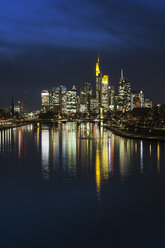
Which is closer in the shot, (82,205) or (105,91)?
(82,205)

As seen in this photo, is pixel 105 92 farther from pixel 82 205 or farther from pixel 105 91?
pixel 82 205

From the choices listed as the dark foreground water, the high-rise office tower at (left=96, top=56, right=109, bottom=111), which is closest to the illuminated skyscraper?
the high-rise office tower at (left=96, top=56, right=109, bottom=111)

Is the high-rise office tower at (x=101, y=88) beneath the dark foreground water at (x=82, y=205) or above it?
above

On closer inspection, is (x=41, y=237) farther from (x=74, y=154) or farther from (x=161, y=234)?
(x=74, y=154)

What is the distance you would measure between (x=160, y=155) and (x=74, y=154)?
5.42 m

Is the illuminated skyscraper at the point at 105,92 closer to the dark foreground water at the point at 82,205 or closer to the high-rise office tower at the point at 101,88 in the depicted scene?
the high-rise office tower at the point at 101,88

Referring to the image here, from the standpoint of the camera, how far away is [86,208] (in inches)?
414

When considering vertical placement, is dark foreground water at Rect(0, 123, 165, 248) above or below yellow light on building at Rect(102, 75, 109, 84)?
below

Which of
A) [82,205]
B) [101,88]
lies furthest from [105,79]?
[82,205]

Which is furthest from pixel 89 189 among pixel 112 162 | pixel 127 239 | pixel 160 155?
pixel 160 155

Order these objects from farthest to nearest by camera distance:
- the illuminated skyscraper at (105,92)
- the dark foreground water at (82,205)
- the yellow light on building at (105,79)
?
the yellow light on building at (105,79) < the illuminated skyscraper at (105,92) < the dark foreground water at (82,205)

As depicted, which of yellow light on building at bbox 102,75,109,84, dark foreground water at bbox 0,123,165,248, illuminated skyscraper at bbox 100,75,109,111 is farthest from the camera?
yellow light on building at bbox 102,75,109,84

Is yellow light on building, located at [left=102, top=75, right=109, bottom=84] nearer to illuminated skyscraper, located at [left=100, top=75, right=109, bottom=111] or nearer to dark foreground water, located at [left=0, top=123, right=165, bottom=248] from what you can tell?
illuminated skyscraper, located at [left=100, top=75, right=109, bottom=111]

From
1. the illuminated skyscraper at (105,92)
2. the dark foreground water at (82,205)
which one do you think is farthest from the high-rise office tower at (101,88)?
the dark foreground water at (82,205)
